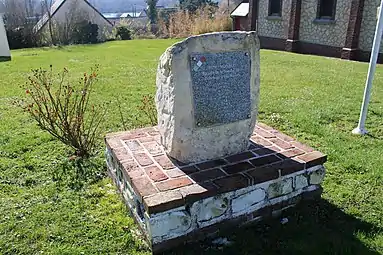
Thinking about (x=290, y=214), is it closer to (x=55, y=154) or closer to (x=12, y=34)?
(x=55, y=154)

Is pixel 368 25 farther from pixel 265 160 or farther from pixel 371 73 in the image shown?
pixel 265 160

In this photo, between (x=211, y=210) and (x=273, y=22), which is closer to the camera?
(x=211, y=210)

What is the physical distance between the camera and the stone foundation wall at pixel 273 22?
15133 mm

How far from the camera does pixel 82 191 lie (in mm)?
3303

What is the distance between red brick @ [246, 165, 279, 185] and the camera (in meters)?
2.76

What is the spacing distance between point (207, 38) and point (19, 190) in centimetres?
224

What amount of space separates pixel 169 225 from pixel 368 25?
1213 cm

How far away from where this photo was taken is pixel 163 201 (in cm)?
244

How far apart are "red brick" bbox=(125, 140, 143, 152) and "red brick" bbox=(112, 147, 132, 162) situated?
0.24ft

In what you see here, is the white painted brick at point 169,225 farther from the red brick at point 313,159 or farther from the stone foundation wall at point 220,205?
the red brick at point 313,159

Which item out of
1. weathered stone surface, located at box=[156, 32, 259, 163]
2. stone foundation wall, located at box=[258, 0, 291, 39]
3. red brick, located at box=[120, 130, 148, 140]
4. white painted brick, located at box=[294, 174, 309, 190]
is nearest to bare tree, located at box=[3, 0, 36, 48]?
stone foundation wall, located at box=[258, 0, 291, 39]

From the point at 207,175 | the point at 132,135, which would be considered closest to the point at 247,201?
the point at 207,175

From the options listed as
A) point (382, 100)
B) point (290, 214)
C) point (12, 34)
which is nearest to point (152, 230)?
point (290, 214)

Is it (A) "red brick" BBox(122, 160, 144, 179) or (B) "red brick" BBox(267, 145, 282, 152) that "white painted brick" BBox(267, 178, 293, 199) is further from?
(A) "red brick" BBox(122, 160, 144, 179)
